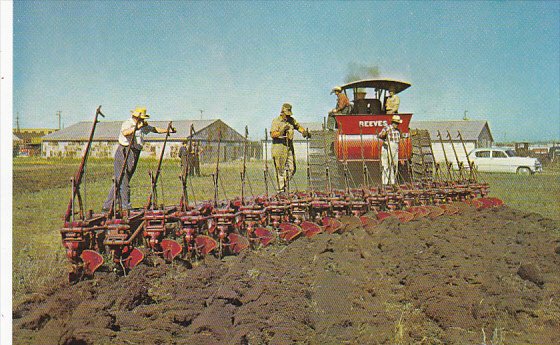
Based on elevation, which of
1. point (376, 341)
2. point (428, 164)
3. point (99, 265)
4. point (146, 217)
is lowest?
point (376, 341)

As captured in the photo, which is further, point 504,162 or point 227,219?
point 504,162

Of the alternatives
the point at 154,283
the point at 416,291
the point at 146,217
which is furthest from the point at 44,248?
the point at 416,291

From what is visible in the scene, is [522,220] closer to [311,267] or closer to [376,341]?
[311,267]

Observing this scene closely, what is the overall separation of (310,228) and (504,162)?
19125 mm

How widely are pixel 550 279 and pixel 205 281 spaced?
3828mm

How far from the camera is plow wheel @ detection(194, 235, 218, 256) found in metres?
5.49

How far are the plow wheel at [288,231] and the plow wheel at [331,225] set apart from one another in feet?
1.85

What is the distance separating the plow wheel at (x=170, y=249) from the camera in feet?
16.9

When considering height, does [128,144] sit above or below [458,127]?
below

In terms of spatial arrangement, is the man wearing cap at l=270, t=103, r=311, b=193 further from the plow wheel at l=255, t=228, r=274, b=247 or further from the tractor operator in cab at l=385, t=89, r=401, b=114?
the tractor operator in cab at l=385, t=89, r=401, b=114

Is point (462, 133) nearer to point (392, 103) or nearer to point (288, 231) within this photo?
point (392, 103)

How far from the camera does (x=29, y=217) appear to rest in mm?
8828

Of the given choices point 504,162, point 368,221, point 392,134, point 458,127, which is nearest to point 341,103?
point 392,134

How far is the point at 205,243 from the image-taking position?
5.51 meters
